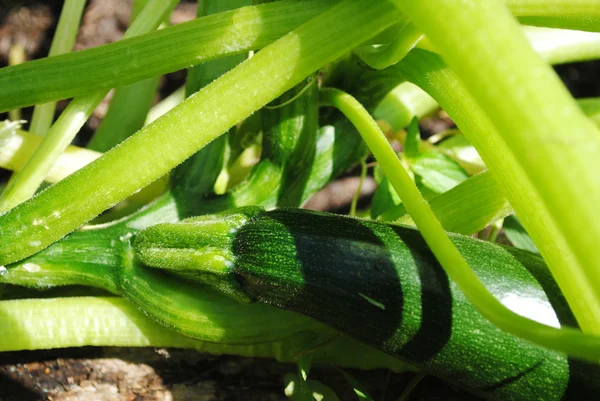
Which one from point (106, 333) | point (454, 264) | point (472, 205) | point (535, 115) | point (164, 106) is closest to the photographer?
point (535, 115)

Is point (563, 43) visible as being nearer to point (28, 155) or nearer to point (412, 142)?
point (412, 142)

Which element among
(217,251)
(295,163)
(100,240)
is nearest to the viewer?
(217,251)

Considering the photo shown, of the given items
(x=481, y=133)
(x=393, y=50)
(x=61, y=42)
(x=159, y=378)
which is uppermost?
(x=61, y=42)

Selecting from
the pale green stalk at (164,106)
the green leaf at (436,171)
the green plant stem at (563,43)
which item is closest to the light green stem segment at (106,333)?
the green leaf at (436,171)

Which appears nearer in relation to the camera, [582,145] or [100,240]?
[582,145]

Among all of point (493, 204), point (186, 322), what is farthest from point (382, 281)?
point (186, 322)

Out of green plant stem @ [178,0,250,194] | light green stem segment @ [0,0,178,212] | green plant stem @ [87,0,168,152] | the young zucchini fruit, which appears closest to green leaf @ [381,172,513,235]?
the young zucchini fruit

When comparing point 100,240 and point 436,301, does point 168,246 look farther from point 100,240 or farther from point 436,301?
point 436,301

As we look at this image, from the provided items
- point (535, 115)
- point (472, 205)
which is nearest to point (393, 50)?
point (472, 205)
